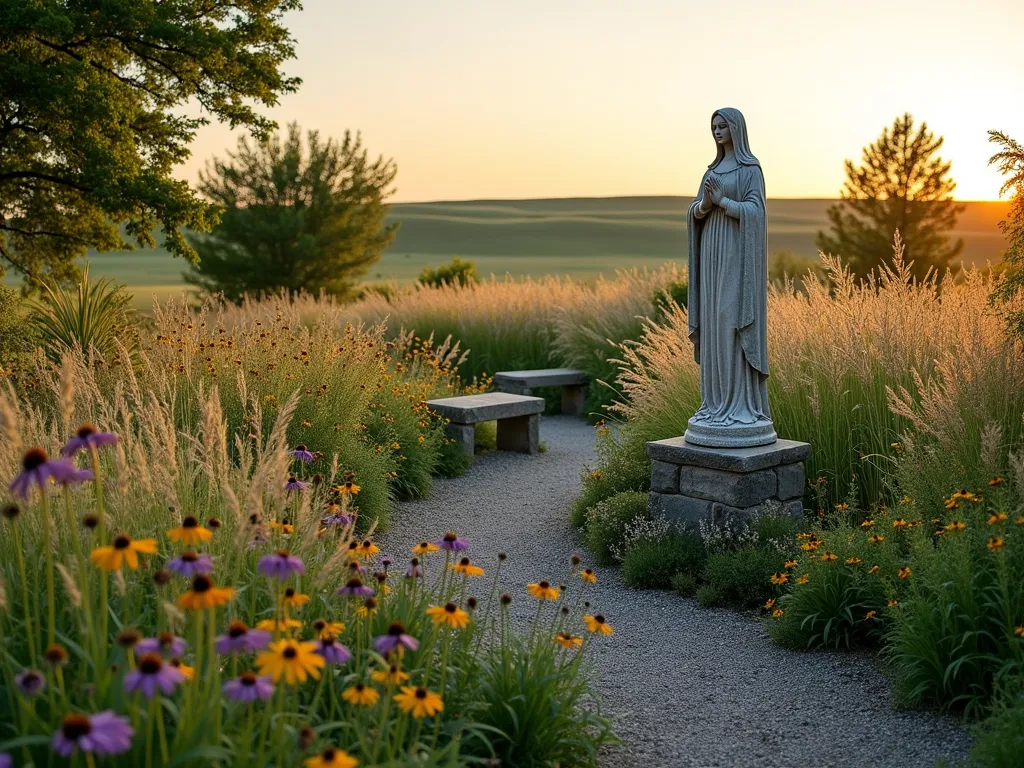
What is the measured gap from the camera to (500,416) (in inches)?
376

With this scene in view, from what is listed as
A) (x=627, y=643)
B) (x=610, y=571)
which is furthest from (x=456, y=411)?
(x=627, y=643)

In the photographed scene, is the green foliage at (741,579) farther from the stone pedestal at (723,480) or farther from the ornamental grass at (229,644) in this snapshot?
the ornamental grass at (229,644)

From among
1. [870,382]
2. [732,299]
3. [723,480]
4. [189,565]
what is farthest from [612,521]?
[189,565]

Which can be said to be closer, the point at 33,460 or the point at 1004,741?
the point at 33,460

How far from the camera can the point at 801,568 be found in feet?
15.7

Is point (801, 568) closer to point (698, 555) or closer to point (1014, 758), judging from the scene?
point (698, 555)

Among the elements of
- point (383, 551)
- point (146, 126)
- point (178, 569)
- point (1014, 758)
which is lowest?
point (383, 551)

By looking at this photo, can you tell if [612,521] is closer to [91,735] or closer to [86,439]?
[86,439]

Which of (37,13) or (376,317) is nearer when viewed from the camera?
(37,13)

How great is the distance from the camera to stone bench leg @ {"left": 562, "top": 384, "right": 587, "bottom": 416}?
43.0 feet

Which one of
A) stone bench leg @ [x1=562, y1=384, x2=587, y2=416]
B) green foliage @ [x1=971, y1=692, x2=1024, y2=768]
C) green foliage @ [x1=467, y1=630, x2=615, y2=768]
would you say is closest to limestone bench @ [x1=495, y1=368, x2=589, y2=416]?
stone bench leg @ [x1=562, y1=384, x2=587, y2=416]

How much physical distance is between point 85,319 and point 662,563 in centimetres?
645

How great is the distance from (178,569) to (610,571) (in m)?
4.19

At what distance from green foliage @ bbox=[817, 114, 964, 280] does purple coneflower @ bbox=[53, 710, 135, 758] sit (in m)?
23.3
